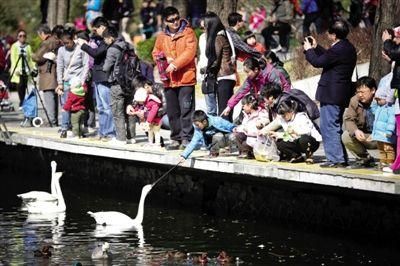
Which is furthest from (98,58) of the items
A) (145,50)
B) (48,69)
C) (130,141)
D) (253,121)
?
(145,50)

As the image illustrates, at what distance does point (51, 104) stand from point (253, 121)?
6.78 m

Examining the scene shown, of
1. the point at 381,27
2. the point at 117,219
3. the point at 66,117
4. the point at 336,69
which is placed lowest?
the point at 117,219

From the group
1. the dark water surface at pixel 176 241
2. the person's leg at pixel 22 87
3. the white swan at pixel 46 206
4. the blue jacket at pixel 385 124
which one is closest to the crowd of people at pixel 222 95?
the blue jacket at pixel 385 124

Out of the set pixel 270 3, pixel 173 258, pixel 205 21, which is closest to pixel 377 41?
pixel 205 21

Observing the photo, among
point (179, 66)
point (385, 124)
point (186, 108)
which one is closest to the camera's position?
point (385, 124)

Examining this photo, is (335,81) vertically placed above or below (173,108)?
above

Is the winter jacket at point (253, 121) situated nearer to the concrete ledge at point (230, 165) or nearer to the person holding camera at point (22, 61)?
the concrete ledge at point (230, 165)

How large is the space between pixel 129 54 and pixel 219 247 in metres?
4.88

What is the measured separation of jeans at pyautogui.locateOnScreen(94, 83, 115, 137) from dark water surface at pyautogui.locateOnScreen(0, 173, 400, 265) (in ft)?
6.42

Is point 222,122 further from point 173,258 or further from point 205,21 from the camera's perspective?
point 173,258

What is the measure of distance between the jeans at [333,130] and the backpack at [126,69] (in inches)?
170

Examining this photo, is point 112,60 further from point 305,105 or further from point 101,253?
point 101,253

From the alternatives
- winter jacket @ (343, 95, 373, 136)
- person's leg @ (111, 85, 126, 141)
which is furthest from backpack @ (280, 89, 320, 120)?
person's leg @ (111, 85, 126, 141)

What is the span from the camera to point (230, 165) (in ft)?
57.9
